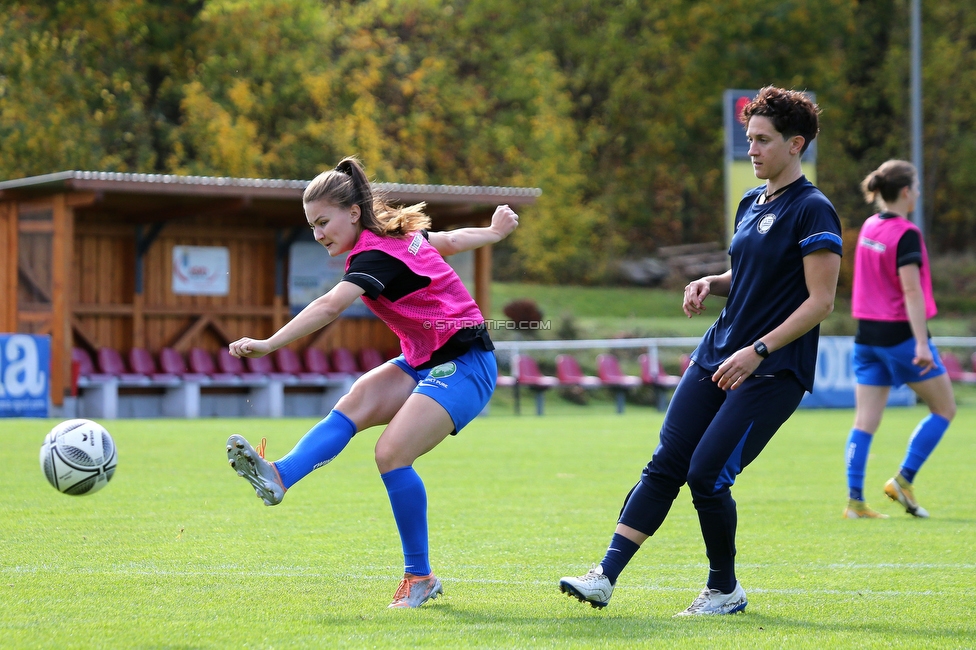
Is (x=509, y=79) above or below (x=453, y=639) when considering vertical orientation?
above

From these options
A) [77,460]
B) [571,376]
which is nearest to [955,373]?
[571,376]

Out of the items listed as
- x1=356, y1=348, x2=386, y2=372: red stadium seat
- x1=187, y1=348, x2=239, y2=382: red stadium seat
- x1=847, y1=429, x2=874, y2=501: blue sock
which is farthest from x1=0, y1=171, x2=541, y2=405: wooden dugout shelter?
x1=847, y1=429, x2=874, y2=501: blue sock

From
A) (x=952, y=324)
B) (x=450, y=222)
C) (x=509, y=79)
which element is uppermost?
(x=509, y=79)

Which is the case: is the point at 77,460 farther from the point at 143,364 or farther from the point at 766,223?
the point at 143,364

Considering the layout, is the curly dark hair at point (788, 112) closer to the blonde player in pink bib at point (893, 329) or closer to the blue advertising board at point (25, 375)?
the blonde player in pink bib at point (893, 329)

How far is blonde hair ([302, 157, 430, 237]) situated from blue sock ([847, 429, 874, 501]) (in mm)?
4153

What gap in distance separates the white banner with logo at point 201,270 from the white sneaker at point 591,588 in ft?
54.7

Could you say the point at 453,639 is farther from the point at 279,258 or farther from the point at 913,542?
the point at 279,258

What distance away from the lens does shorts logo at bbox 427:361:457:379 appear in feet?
16.8

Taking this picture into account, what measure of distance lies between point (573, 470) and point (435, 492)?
91.0 inches

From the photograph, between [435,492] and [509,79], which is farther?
[509,79]

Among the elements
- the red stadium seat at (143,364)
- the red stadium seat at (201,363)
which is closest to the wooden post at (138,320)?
the red stadium seat at (143,364)

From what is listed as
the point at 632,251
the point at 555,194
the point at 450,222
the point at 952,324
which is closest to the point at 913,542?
the point at 450,222

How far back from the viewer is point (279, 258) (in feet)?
70.1
